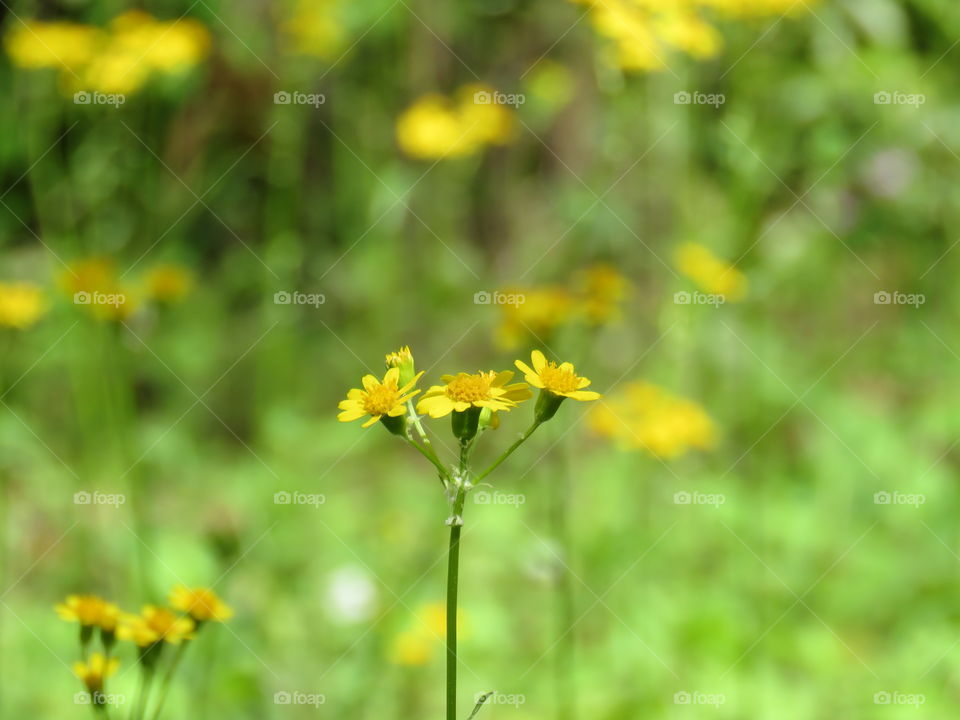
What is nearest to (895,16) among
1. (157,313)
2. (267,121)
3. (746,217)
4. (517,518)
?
(746,217)

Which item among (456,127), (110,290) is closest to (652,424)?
(456,127)

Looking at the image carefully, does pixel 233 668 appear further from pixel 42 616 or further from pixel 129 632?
pixel 129 632

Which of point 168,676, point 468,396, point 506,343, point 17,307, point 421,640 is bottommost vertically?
point 421,640

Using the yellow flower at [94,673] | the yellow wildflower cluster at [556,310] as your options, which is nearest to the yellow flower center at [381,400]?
the yellow flower at [94,673]

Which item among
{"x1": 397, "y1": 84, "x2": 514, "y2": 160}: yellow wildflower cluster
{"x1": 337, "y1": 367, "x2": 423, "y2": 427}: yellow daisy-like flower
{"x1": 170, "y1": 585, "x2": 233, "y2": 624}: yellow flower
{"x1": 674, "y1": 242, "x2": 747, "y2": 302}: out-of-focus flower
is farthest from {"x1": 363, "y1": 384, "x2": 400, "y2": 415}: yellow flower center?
{"x1": 397, "y1": 84, "x2": 514, "y2": 160}: yellow wildflower cluster

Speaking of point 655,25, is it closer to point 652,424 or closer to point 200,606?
point 652,424
